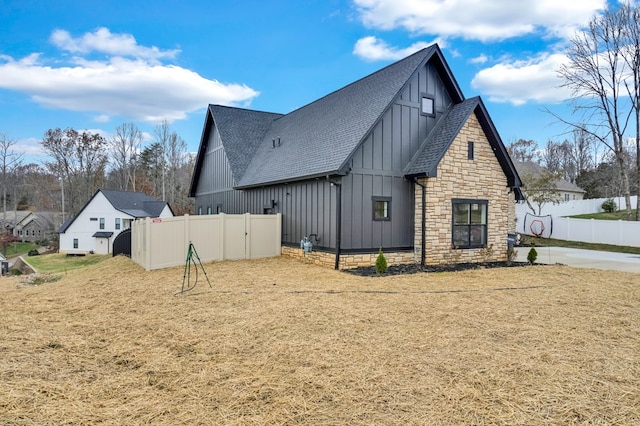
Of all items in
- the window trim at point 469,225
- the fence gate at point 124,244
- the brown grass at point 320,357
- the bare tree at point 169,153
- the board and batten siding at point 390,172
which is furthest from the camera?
the bare tree at point 169,153

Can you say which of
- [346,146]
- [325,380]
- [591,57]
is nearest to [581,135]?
[591,57]

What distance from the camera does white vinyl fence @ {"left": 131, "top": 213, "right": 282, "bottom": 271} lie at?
10.9 m

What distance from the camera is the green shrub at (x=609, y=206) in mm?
32656

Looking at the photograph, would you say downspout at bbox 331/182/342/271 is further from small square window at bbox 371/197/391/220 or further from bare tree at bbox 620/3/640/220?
bare tree at bbox 620/3/640/220

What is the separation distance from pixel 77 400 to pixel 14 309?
14.7ft

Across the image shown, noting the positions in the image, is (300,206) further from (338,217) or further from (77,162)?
(77,162)

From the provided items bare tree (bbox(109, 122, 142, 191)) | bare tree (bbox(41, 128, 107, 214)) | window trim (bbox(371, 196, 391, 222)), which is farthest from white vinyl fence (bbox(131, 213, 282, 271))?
bare tree (bbox(109, 122, 142, 191))

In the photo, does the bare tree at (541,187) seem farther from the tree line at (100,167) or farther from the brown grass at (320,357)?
the tree line at (100,167)

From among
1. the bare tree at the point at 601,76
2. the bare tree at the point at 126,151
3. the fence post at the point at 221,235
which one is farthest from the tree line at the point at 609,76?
the bare tree at the point at 126,151

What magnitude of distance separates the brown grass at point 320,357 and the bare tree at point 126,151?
39.4 meters

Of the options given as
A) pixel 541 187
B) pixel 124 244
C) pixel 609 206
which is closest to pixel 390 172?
pixel 124 244

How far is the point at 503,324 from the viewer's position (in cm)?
554

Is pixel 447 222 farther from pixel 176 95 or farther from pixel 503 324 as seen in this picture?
pixel 176 95

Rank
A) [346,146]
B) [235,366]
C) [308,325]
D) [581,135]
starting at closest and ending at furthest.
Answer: [235,366] → [308,325] → [346,146] → [581,135]
